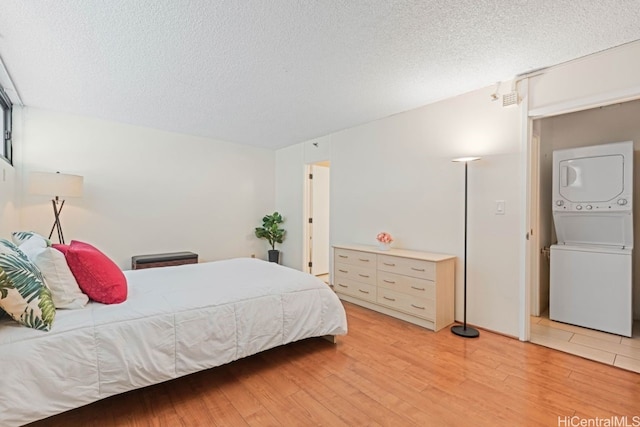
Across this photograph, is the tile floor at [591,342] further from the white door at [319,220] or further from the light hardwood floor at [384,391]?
the white door at [319,220]

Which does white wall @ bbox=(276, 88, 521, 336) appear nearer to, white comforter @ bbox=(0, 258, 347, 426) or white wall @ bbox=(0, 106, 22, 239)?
white comforter @ bbox=(0, 258, 347, 426)

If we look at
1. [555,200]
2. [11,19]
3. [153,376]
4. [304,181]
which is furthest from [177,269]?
[555,200]

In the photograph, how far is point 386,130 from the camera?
3.90 meters

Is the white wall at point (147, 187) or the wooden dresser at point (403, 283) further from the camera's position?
the white wall at point (147, 187)

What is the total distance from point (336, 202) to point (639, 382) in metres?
3.49

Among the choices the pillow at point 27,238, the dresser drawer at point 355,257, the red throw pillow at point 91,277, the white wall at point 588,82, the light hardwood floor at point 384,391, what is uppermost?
the white wall at point 588,82

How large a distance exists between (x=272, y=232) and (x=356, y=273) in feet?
7.22

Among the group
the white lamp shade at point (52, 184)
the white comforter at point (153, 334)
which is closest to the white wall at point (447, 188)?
the white comforter at point (153, 334)

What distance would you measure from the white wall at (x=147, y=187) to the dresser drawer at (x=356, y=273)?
85.4 inches

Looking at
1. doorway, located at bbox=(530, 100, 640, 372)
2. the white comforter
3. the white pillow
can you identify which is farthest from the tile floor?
the white pillow

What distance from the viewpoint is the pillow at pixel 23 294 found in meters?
1.43

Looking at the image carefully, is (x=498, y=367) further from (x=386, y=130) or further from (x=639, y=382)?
(x=386, y=130)

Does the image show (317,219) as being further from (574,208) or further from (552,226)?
(574,208)

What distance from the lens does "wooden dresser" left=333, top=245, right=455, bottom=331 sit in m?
2.97
